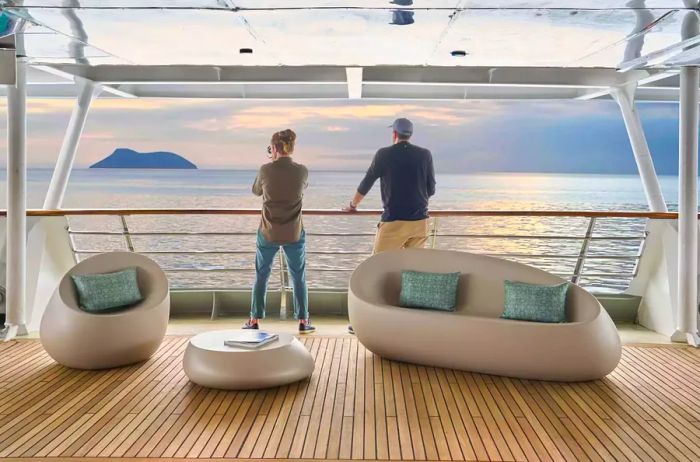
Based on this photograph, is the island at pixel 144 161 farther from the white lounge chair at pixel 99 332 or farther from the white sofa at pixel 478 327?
the white sofa at pixel 478 327

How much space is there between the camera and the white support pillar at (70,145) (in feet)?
19.9

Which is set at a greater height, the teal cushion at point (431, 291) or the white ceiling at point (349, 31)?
the white ceiling at point (349, 31)

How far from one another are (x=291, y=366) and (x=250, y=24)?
6.23 ft

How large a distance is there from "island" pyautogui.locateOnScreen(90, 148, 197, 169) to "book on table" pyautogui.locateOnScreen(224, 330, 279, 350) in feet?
75.0

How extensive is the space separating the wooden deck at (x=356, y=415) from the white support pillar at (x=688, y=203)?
0.83m

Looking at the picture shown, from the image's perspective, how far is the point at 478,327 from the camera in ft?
12.7

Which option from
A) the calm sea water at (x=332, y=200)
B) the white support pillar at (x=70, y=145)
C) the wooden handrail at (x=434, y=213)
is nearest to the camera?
the wooden handrail at (x=434, y=213)

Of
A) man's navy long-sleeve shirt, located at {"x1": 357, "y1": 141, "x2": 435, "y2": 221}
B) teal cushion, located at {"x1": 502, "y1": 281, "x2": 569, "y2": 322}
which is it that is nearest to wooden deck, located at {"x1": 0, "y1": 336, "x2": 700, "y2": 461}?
teal cushion, located at {"x1": 502, "y1": 281, "x2": 569, "y2": 322}

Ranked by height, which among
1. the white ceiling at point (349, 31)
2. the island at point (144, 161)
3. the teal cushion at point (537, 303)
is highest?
the island at point (144, 161)

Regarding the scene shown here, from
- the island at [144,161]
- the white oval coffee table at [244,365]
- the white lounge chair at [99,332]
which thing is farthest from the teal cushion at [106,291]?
the island at [144,161]

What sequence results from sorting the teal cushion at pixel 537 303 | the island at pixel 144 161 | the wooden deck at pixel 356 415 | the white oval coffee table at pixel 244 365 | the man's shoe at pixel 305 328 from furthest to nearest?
the island at pixel 144 161 < the man's shoe at pixel 305 328 < the teal cushion at pixel 537 303 < the white oval coffee table at pixel 244 365 < the wooden deck at pixel 356 415

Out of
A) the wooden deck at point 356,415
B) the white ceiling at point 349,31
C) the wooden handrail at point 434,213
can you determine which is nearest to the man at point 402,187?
the wooden handrail at point 434,213

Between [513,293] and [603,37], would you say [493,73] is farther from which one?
[513,293]

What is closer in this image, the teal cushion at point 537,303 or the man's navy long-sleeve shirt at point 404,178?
the teal cushion at point 537,303
